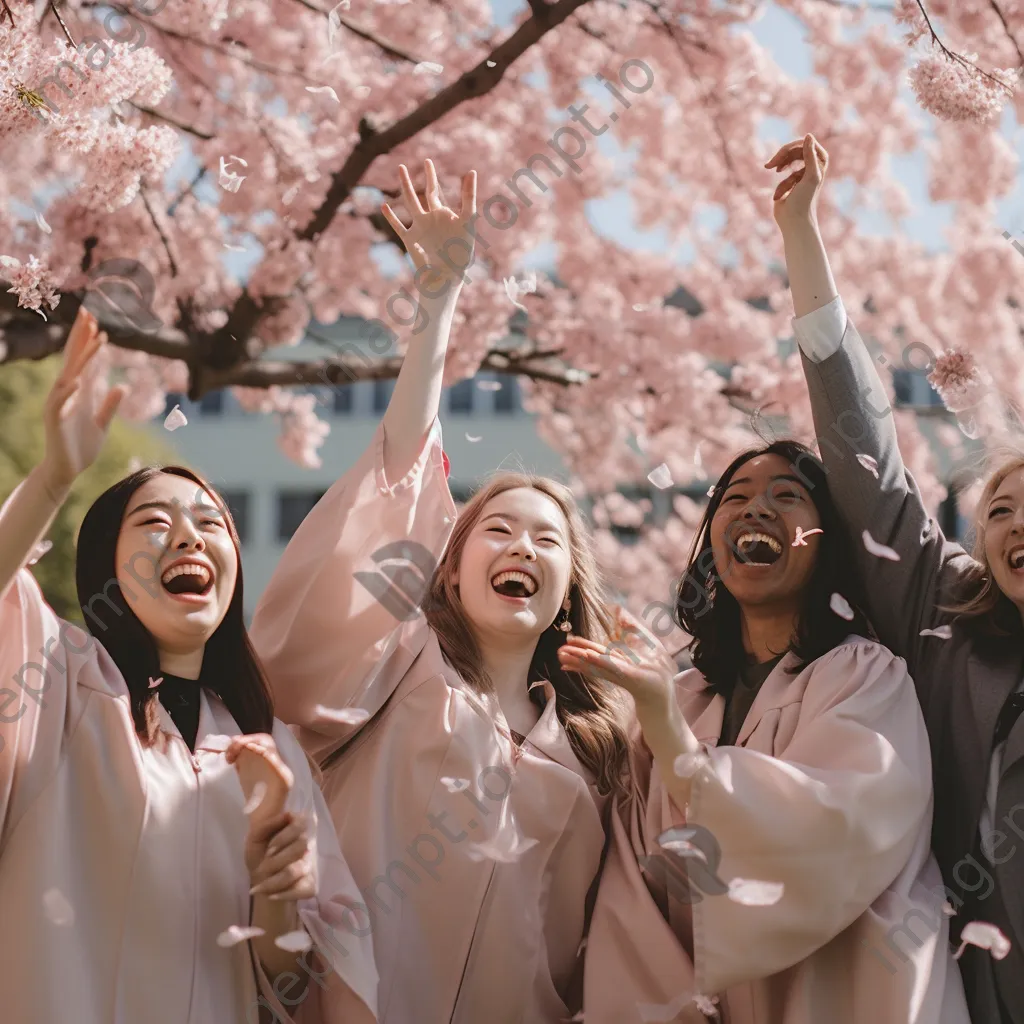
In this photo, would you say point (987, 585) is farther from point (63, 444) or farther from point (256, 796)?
point (63, 444)

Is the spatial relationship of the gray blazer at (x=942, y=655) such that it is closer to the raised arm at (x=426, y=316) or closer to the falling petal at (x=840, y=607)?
the falling petal at (x=840, y=607)

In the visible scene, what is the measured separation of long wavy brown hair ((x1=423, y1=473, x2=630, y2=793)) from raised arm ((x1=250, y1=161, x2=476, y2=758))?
0.15 metres

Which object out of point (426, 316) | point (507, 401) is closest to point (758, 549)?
point (426, 316)

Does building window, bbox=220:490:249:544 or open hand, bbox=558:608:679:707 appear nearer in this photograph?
open hand, bbox=558:608:679:707

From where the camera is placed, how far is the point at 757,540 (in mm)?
3088

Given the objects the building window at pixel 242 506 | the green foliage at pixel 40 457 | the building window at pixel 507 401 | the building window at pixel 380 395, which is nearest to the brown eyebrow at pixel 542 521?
the green foliage at pixel 40 457

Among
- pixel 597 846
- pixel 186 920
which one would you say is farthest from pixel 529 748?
pixel 186 920

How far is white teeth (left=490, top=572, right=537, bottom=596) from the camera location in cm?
309

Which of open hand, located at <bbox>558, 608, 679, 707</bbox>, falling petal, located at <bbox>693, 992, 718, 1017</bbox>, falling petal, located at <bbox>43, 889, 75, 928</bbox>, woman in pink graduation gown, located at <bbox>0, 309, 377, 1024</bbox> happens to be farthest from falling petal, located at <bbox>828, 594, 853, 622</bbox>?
falling petal, located at <bbox>43, 889, 75, 928</bbox>

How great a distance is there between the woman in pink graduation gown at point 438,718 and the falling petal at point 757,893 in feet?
1.56

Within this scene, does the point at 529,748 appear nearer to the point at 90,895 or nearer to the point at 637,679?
the point at 637,679

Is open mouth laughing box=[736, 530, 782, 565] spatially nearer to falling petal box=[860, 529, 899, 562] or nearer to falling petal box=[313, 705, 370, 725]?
falling petal box=[860, 529, 899, 562]

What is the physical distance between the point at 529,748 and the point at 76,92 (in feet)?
7.03

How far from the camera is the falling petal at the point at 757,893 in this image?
8.43 feet
